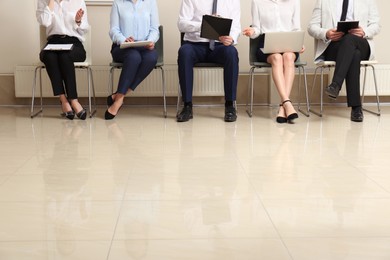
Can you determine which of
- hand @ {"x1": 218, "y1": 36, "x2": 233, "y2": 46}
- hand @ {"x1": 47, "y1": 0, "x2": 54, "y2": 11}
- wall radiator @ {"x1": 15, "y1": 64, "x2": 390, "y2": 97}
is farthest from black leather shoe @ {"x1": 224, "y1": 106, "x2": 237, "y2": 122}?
hand @ {"x1": 47, "y1": 0, "x2": 54, "y2": 11}

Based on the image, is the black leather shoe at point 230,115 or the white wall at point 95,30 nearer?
the black leather shoe at point 230,115

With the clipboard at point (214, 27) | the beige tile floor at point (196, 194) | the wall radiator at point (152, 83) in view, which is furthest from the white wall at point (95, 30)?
the beige tile floor at point (196, 194)

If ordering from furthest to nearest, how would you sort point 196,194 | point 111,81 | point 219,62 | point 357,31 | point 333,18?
point 111,81
point 333,18
point 219,62
point 357,31
point 196,194

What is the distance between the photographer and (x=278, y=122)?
13.1ft

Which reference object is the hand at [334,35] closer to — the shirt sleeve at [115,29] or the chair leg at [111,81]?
the shirt sleeve at [115,29]

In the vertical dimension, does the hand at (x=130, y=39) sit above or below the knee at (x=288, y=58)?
above

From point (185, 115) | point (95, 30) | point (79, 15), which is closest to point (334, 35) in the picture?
point (185, 115)

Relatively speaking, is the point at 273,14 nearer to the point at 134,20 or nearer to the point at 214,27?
the point at 214,27

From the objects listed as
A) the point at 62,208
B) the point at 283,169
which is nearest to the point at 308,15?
the point at 283,169

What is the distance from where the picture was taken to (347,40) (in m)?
4.08

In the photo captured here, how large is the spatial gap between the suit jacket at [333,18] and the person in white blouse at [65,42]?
1.79m

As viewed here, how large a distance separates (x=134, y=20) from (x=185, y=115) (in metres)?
0.88

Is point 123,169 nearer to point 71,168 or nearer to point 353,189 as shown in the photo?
point 71,168

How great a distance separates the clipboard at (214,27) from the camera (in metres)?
3.95
